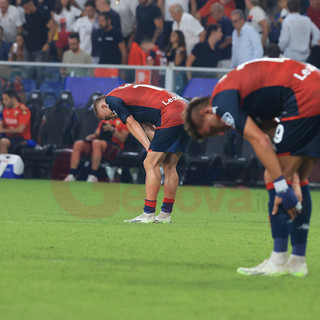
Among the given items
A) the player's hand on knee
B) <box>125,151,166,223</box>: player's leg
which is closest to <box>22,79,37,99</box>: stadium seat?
<box>125,151,166,223</box>: player's leg

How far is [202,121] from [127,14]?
45.8ft

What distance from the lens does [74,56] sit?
18.7m

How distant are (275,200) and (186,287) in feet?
3.01

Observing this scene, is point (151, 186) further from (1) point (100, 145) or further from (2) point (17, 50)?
(2) point (17, 50)

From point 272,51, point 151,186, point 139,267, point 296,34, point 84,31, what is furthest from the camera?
point 84,31

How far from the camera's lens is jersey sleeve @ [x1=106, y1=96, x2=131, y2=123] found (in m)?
10.2

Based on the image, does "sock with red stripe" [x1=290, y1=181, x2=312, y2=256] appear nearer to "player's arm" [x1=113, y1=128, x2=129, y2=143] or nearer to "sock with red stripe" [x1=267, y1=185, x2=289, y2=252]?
"sock with red stripe" [x1=267, y1=185, x2=289, y2=252]

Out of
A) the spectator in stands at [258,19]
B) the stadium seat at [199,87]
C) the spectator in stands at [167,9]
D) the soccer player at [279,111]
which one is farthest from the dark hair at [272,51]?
the soccer player at [279,111]

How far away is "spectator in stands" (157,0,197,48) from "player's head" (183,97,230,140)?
43.7ft

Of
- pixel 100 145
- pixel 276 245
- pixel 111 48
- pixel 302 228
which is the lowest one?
pixel 100 145

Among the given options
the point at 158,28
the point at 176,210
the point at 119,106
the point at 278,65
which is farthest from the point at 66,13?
the point at 278,65

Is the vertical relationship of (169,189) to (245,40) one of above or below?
below

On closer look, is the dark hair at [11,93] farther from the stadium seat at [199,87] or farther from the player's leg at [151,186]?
the player's leg at [151,186]

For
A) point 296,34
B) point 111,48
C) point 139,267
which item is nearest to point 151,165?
point 139,267
